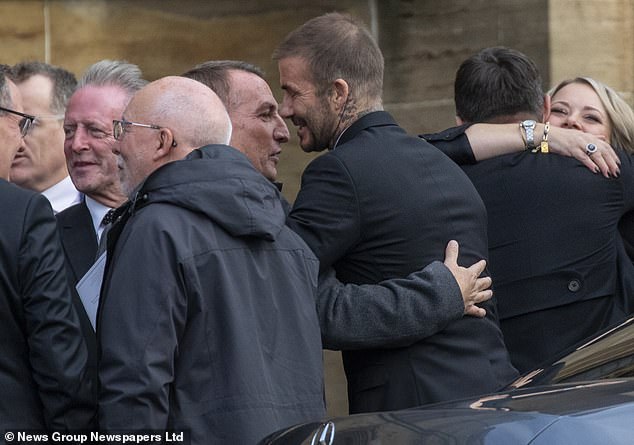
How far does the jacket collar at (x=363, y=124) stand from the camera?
4684mm

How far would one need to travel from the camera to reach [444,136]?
5.25m

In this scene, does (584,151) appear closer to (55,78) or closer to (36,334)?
(36,334)

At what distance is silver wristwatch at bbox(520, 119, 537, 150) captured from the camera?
16.7 ft

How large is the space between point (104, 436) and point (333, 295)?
41.7 inches

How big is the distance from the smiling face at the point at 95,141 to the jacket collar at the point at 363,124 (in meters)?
1.06

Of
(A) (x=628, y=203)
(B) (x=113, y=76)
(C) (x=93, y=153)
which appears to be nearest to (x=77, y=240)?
(C) (x=93, y=153)

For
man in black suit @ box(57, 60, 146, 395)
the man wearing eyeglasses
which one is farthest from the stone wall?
man in black suit @ box(57, 60, 146, 395)

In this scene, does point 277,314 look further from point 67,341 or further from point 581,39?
point 581,39

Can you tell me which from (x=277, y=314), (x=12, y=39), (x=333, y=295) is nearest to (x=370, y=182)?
(x=333, y=295)

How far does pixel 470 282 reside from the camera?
452 cm

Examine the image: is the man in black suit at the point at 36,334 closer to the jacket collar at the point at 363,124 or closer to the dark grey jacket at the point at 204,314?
the dark grey jacket at the point at 204,314

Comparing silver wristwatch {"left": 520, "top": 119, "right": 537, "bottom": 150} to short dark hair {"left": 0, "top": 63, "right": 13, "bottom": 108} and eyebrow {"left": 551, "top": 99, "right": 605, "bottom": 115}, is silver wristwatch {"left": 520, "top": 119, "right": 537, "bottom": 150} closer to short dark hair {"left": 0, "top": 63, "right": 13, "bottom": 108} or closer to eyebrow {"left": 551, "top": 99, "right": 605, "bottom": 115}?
eyebrow {"left": 551, "top": 99, "right": 605, "bottom": 115}

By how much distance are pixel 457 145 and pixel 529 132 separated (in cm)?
28

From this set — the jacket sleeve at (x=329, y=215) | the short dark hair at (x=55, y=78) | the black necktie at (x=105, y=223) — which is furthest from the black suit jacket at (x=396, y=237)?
the short dark hair at (x=55, y=78)
